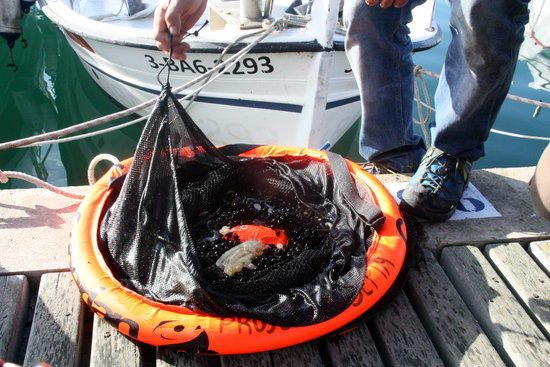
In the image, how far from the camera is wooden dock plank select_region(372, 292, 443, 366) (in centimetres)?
154

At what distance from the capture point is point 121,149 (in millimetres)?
5047

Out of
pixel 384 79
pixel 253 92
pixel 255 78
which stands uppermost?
pixel 384 79

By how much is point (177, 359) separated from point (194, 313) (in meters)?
0.16

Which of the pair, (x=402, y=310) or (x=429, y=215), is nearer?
(x=402, y=310)

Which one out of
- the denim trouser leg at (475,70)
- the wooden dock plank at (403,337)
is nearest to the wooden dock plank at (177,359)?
the wooden dock plank at (403,337)

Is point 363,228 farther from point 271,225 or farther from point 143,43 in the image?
point 143,43

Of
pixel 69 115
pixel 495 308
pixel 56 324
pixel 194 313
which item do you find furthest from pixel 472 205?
pixel 69 115

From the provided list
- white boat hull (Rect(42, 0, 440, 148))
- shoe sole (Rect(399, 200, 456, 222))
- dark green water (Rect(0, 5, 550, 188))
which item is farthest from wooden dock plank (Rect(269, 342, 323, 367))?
dark green water (Rect(0, 5, 550, 188))

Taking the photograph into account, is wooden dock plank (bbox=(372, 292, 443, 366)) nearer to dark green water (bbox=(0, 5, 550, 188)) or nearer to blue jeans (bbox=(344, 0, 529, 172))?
blue jeans (bbox=(344, 0, 529, 172))

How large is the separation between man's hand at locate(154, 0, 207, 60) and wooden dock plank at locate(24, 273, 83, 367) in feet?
3.07

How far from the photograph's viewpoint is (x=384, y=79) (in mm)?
2291

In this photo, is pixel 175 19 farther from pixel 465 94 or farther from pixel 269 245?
pixel 465 94

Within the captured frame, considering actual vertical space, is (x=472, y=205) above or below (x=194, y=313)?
below

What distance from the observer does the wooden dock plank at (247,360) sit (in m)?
1.47
